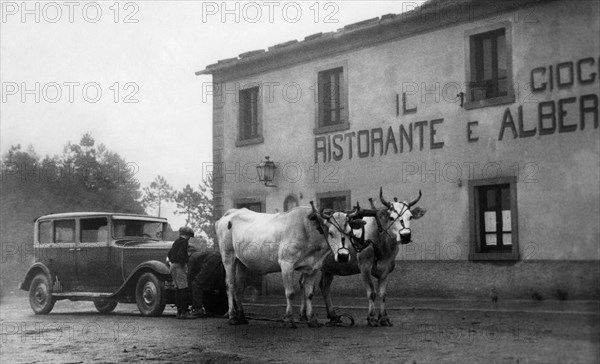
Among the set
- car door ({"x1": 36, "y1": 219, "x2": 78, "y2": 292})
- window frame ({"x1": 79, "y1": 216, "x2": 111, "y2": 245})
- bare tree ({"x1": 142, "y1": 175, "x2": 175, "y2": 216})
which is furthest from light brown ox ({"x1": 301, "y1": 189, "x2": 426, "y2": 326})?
bare tree ({"x1": 142, "y1": 175, "x2": 175, "y2": 216})

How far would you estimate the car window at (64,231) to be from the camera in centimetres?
1588

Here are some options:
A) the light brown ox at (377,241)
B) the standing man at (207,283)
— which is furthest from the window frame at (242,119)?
the light brown ox at (377,241)

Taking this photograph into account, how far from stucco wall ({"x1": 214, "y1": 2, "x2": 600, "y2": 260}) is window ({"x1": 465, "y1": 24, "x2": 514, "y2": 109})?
18 centimetres

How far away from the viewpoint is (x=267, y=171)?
1988 cm

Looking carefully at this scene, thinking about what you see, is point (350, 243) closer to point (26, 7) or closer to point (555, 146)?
point (555, 146)

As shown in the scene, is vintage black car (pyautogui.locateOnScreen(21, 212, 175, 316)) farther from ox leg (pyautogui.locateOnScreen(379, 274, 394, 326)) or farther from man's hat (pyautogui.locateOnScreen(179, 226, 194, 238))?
ox leg (pyautogui.locateOnScreen(379, 274, 394, 326))

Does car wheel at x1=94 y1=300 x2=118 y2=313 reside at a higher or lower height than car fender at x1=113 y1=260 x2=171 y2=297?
lower

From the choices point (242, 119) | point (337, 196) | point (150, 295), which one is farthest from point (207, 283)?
point (242, 119)

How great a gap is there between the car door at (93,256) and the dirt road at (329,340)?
1572mm

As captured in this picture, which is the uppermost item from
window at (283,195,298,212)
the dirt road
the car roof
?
window at (283,195,298,212)

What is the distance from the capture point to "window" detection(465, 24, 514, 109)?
15.9 m

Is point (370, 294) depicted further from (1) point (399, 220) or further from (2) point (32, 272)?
(2) point (32, 272)

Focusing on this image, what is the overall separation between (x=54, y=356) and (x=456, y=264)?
32.1 feet

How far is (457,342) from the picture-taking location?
8.92 m
